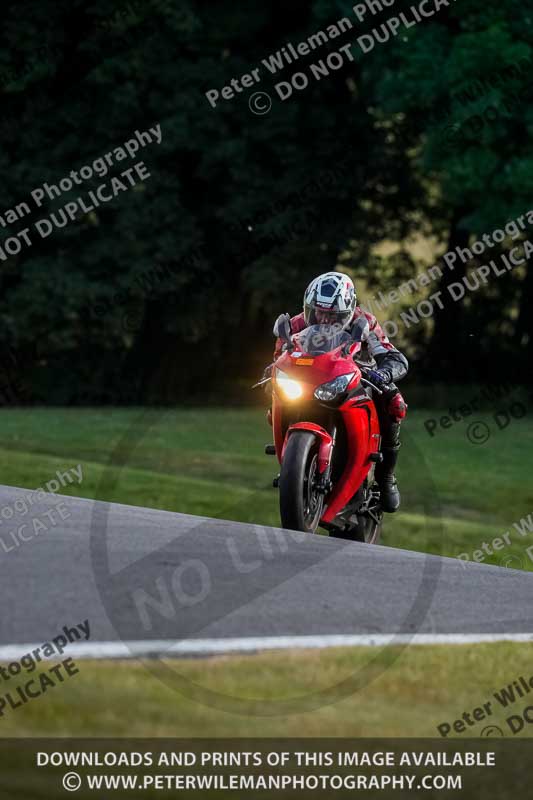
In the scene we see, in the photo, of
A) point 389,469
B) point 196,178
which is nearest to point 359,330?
point 389,469

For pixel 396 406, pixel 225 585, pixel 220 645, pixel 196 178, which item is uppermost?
pixel 196 178

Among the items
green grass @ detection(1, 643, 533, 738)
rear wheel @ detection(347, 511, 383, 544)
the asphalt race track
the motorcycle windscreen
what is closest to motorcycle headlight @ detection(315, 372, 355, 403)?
the motorcycle windscreen

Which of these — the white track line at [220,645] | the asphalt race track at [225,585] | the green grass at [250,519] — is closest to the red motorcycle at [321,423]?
the asphalt race track at [225,585]

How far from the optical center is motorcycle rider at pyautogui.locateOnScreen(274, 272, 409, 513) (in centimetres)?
838

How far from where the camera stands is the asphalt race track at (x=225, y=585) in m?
6.47

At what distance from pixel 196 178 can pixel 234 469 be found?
1702 cm

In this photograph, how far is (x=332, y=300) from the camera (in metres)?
8.35

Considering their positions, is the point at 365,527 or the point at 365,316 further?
the point at 365,527

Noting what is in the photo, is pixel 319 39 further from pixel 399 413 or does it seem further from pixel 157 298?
pixel 399 413

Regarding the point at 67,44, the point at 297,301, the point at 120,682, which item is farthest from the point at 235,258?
the point at 120,682

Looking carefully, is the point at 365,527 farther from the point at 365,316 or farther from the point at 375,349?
the point at 365,316

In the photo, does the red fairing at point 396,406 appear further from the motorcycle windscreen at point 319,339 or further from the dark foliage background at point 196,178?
the dark foliage background at point 196,178

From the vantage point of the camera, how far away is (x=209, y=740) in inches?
193

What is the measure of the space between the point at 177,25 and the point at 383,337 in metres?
24.1
